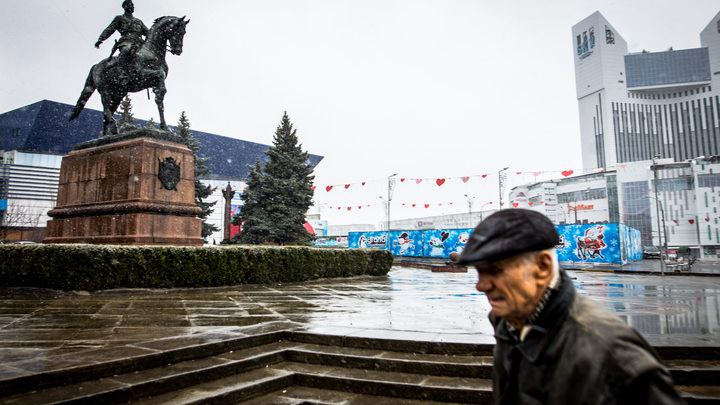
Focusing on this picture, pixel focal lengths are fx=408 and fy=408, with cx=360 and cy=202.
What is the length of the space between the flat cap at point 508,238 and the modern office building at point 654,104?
14355 cm

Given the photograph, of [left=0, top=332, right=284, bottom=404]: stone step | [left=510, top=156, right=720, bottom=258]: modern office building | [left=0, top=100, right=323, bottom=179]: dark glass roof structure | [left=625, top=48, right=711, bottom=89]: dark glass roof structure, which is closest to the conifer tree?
[left=0, top=100, right=323, bottom=179]: dark glass roof structure

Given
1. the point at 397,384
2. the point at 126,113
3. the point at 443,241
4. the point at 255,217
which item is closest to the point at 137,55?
the point at 397,384

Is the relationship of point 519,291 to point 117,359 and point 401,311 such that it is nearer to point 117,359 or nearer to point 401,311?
point 117,359

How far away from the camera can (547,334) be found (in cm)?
125

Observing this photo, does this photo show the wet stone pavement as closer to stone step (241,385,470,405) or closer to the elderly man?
stone step (241,385,470,405)

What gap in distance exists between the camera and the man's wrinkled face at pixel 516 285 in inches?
53.5

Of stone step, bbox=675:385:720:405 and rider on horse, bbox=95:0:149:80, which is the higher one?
rider on horse, bbox=95:0:149:80

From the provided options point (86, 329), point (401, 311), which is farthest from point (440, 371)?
point (86, 329)

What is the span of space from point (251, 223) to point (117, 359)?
22.2m

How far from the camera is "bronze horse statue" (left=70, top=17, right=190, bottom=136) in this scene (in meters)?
11.0

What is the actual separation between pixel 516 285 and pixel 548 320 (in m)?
0.14

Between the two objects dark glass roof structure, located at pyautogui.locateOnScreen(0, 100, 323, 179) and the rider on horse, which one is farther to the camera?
dark glass roof structure, located at pyautogui.locateOnScreen(0, 100, 323, 179)

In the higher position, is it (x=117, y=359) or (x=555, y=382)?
(x=555, y=382)

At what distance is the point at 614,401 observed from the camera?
1064 mm
